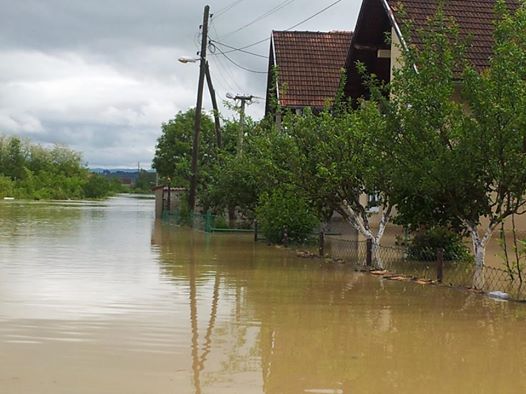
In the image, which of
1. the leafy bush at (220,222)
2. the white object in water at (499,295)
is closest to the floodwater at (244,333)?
the white object in water at (499,295)

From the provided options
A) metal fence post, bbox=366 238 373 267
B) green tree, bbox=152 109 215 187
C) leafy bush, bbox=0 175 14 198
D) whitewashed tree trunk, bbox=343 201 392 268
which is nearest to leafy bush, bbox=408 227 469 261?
whitewashed tree trunk, bbox=343 201 392 268

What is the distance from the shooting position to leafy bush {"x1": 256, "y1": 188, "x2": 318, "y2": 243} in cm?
2370

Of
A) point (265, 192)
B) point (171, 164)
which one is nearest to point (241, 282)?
point (265, 192)

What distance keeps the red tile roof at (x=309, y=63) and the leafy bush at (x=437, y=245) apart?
1462 cm

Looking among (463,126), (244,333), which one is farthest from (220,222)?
(244,333)

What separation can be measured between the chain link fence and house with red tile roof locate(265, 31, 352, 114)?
474 inches

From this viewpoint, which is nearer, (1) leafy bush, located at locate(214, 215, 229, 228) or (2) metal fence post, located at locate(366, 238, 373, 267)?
(2) metal fence post, located at locate(366, 238, 373, 267)

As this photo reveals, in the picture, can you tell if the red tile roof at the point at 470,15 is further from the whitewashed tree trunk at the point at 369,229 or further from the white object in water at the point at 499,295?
the white object in water at the point at 499,295

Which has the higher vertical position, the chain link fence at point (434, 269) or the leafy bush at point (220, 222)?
the leafy bush at point (220, 222)

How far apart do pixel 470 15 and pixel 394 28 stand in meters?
3.24

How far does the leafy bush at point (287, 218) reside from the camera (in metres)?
23.7

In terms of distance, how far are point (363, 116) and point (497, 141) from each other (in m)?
4.16

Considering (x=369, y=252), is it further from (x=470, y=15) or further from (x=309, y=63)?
(x=309, y=63)

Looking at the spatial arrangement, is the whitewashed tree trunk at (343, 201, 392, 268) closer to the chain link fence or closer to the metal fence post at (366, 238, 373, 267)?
the chain link fence
